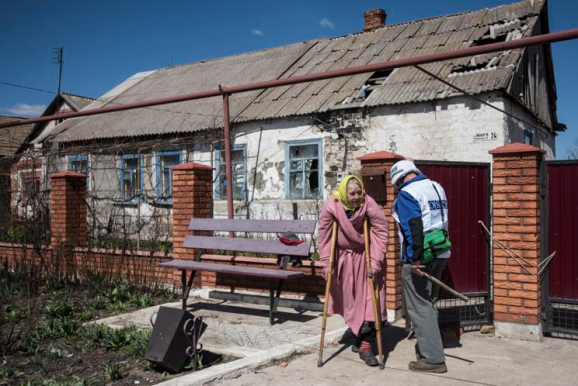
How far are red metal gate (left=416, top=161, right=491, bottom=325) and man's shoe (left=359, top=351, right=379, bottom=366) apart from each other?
1624 millimetres

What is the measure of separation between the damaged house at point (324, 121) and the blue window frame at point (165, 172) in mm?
38

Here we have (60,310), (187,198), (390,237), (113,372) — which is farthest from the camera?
(187,198)

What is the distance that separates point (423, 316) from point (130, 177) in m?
13.8

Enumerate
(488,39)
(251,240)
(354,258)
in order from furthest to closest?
(488,39) → (251,240) → (354,258)

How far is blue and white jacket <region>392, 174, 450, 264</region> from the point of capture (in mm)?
4559

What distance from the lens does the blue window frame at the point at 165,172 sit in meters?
15.7

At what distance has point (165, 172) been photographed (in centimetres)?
1602

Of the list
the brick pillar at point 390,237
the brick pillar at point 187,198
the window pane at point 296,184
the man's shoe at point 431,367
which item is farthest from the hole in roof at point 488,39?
the man's shoe at point 431,367

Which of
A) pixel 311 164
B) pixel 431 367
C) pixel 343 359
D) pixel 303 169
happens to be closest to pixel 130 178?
pixel 303 169

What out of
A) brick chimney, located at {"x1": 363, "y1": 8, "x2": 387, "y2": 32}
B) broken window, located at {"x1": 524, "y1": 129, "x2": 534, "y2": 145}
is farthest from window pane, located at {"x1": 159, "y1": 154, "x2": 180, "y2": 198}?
broken window, located at {"x1": 524, "y1": 129, "x2": 534, "y2": 145}

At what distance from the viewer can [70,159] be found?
17.8 meters

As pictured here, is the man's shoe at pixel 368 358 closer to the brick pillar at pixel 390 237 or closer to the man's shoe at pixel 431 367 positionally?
the man's shoe at pixel 431 367

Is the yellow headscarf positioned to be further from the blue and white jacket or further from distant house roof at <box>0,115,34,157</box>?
distant house roof at <box>0,115,34,157</box>

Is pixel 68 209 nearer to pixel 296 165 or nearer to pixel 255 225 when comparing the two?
pixel 255 225
